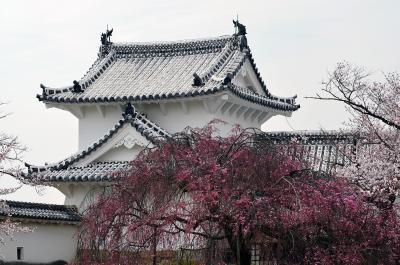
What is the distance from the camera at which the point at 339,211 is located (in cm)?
1772

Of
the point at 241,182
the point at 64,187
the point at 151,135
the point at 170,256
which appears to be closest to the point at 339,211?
the point at 241,182

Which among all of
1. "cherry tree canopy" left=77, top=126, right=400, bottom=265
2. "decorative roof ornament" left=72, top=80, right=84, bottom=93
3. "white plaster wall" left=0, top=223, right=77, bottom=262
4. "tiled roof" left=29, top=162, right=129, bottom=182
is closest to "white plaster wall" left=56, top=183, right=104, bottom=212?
"tiled roof" left=29, top=162, right=129, bottom=182

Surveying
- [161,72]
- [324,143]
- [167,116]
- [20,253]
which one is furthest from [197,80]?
[20,253]

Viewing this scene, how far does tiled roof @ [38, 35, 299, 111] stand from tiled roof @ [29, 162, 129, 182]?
2.96 metres

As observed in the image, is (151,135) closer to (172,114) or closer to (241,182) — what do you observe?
(172,114)

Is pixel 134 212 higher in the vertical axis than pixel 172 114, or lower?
lower

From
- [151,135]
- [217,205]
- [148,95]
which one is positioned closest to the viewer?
[217,205]

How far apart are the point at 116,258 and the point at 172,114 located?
38.8 ft

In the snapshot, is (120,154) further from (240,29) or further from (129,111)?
(240,29)

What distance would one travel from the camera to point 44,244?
25.5m

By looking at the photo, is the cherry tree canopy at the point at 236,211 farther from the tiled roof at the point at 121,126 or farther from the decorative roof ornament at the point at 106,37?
the decorative roof ornament at the point at 106,37

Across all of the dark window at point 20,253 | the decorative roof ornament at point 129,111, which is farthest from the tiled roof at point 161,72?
the dark window at point 20,253

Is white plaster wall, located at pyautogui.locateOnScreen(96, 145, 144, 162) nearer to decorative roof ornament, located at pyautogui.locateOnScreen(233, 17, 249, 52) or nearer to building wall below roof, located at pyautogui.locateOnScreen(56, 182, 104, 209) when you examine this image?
building wall below roof, located at pyautogui.locateOnScreen(56, 182, 104, 209)

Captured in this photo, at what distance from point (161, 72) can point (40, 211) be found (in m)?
7.87
